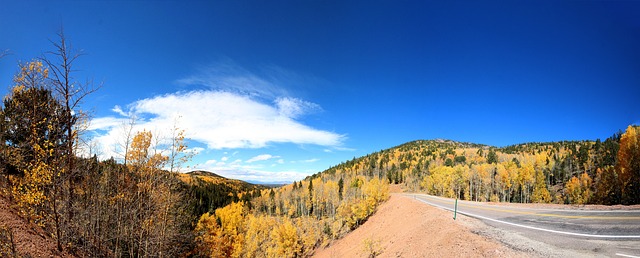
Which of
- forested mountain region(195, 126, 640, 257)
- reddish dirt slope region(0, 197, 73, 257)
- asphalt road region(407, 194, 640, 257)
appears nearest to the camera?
asphalt road region(407, 194, 640, 257)

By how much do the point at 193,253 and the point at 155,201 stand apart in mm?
31446

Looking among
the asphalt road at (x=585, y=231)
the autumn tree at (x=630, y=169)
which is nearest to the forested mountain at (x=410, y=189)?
the autumn tree at (x=630, y=169)

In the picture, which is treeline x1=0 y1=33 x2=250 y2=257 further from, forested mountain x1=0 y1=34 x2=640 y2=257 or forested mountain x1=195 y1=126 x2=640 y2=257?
forested mountain x1=195 y1=126 x2=640 y2=257

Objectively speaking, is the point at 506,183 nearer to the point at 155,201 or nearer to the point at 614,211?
the point at 614,211

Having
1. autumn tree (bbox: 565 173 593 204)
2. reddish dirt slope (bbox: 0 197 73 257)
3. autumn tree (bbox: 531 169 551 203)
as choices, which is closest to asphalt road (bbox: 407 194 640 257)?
reddish dirt slope (bbox: 0 197 73 257)

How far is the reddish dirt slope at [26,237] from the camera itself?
41.4 ft

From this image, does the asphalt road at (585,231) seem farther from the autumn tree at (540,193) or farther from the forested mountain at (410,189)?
the autumn tree at (540,193)

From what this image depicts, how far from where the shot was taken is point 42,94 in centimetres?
1037

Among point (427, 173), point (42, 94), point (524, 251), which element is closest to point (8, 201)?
point (42, 94)

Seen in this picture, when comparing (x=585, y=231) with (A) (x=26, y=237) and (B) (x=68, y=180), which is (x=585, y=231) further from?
(A) (x=26, y=237)

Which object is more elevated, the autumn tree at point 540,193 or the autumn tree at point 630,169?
the autumn tree at point 630,169

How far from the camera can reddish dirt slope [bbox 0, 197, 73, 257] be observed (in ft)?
41.4

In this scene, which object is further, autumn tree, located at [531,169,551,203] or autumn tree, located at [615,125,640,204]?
autumn tree, located at [531,169,551,203]

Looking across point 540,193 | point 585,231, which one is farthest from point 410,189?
point 585,231
